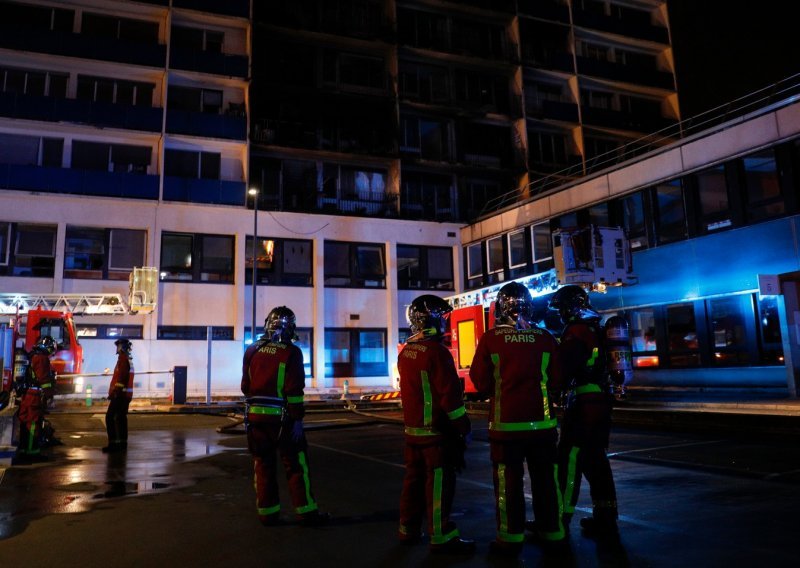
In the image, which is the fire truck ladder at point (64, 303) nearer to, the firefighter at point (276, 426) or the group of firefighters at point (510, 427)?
the firefighter at point (276, 426)

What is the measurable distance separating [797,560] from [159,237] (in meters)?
26.0

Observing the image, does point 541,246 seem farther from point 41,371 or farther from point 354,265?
point 41,371

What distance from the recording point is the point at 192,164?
1124 inches

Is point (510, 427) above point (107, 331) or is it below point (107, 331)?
below

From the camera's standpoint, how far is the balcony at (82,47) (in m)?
25.8

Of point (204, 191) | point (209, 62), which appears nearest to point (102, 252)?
point (204, 191)

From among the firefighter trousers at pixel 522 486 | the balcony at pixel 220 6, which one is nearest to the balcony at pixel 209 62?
the balcony at pixel 220 6

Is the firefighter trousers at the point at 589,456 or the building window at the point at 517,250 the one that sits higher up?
the building window at the point at 517,250

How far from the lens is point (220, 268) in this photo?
1084 inches

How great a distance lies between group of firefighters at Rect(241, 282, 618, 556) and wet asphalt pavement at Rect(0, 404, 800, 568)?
23cm

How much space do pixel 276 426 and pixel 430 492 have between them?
5.75 ft

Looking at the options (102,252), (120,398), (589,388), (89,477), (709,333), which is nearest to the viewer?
(589,388)

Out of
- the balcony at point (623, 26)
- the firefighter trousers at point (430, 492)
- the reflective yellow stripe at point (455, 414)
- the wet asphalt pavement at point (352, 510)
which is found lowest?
the wet asphalt pavement at point (352, 510)

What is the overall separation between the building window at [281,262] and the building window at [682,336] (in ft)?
51.8
